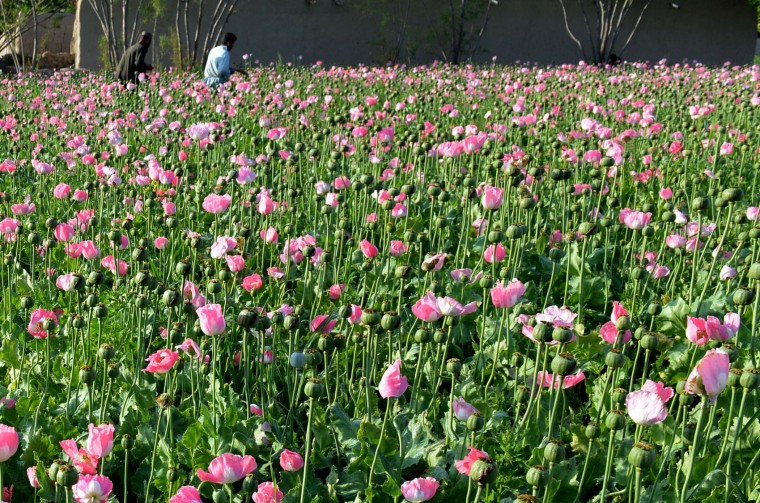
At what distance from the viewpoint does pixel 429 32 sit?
786 inches

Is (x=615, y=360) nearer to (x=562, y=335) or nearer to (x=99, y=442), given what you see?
(x=562, y=335)

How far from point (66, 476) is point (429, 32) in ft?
63.6

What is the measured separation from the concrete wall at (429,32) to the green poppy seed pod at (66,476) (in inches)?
676

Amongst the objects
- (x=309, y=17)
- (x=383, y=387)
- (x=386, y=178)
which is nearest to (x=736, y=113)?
(x=386, y=178)

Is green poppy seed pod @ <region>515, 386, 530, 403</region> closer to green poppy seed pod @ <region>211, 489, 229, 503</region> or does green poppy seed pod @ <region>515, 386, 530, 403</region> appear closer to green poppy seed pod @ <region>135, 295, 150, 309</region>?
green poppy seed pod @ <region>211, 489, 229, 503</region>

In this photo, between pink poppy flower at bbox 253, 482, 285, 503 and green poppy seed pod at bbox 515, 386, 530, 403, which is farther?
green poppy seed pod at bbox 515, 386, 530, 403

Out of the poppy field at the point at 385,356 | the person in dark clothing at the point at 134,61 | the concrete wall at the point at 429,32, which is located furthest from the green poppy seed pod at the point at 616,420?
the concrete wall at the point at 429,32

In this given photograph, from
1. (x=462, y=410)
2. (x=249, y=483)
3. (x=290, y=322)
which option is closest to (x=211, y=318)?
(x=290, y=322)

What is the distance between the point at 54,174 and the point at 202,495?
12.4 feet

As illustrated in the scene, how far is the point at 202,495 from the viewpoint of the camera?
6.43 feet

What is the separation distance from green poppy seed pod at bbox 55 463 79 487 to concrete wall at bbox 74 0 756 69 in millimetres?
17168

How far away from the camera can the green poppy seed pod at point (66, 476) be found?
1439 mm

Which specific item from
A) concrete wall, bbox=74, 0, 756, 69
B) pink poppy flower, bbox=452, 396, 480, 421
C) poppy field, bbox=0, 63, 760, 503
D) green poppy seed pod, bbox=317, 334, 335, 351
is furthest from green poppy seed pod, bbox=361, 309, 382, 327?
concrete wall, bbox=74, 0, 756, 69

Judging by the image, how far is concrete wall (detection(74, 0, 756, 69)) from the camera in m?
19.2
